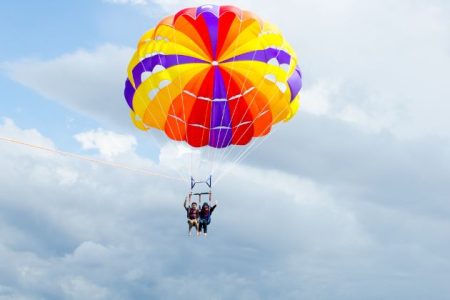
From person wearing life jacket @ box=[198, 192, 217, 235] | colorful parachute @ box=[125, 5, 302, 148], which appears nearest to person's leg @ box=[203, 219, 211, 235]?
person wearing life jacket @ box=[198, 192, 217, 235]

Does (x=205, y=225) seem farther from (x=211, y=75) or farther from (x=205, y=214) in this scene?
(x=211, y=75)

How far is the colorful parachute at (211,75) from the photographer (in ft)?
80.8

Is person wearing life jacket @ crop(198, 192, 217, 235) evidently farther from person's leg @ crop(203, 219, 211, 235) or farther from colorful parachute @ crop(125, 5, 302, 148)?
colorful parachute @ crop(125, 5, 302, 148)

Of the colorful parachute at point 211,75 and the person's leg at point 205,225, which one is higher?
the colorful parachute at point 211,75

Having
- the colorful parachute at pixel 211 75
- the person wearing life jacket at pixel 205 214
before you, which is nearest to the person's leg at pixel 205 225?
the person wearing life jacket at pixel 205 214

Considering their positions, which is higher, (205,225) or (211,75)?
(211,75)

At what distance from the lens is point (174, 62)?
980 inches

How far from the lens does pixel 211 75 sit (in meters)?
25.3

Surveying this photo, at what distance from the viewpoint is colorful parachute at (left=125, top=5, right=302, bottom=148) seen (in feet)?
80.8

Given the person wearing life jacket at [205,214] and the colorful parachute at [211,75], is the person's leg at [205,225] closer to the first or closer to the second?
the person wearing life jacket at [205,214]

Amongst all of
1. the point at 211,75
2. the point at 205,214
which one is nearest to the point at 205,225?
the point at 205,214

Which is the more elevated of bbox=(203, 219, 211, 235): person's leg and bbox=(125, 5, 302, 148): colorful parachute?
bbox=(125, 5, 302, 148): colorful parachute

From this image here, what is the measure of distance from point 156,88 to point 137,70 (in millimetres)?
1049

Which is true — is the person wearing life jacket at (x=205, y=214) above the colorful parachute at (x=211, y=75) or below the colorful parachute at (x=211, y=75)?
below
